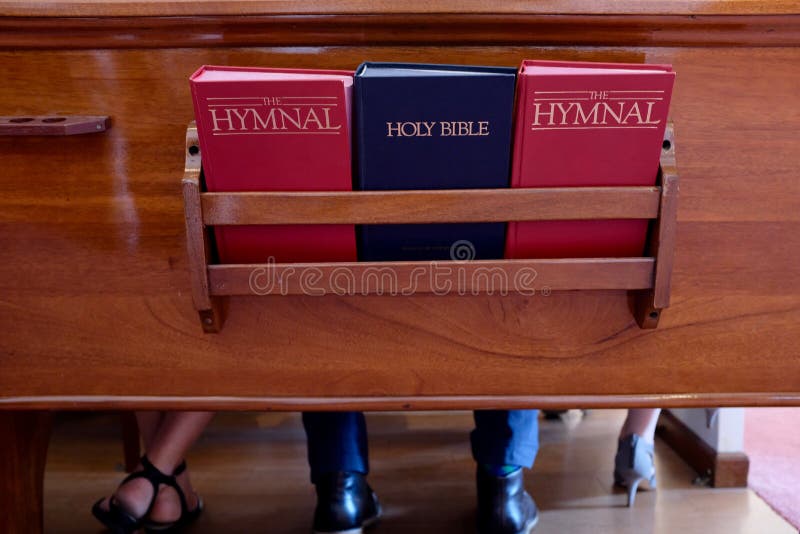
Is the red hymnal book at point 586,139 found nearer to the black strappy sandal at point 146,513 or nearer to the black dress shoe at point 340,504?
the black dress shoe at point 340,504

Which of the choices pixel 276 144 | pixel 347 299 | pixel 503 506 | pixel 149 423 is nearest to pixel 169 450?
pixel 149 423

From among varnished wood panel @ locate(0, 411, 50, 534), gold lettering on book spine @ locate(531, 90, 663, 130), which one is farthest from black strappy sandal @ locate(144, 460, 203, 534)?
gold lettering on book spine @ locate(531, 90, 663, 130)

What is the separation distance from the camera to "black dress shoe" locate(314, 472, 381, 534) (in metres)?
1.22

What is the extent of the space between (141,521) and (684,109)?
1.11m

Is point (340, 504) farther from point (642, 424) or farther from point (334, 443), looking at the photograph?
point (642, 424)

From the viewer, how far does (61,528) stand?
1.30 metres

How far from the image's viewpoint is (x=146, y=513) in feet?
4.00

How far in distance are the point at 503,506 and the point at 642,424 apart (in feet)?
1.30

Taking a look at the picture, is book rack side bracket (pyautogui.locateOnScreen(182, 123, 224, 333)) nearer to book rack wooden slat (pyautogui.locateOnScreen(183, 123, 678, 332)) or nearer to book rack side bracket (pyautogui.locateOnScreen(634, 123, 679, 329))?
book rack wooden slat (pyautogui.locateOnScreen(183, 123, 678, 332))

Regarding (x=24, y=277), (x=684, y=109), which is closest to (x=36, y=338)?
(x=24, y=277)

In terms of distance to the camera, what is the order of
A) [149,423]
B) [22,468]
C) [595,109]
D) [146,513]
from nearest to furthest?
[595,109]
[22,468]
[146,513]
[149,423]

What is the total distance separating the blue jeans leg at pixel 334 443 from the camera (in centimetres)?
125

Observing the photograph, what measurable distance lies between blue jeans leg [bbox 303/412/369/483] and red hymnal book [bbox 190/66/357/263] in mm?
621

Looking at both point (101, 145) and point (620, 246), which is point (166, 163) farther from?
point (620, 246)
